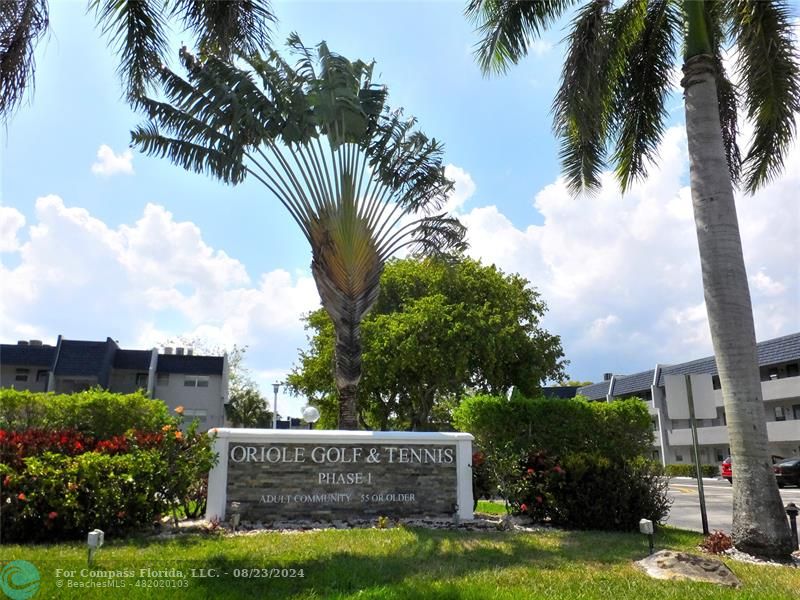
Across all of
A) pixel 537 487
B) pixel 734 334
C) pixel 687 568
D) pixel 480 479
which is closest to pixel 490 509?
pixel 480 479

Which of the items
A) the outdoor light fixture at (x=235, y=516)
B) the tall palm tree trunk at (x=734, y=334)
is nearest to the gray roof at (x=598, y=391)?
the tall palm tree trunk at (x=734, y=334)

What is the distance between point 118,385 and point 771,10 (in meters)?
43.7

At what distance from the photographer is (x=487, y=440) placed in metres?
13.6

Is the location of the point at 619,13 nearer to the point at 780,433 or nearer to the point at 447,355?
the point at 447,355

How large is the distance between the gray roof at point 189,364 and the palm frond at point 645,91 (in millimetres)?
37373

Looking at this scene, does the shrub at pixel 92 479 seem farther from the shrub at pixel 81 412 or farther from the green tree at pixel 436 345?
the green tree at pixel 436 345

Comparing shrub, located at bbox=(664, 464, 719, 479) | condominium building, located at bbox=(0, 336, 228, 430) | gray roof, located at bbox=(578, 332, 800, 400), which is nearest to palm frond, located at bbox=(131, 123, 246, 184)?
gray roof, located at bbox=(578, 332, 800, 400)

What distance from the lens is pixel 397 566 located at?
6691 mm

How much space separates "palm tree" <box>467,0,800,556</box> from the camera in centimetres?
885

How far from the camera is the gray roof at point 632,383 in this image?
48.7 meters

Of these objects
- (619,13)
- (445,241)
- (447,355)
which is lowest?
(447,355)

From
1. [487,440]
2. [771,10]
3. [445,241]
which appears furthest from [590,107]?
[487,440]

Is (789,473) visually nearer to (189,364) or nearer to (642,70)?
(642,70)

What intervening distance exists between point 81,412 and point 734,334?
1620cm
